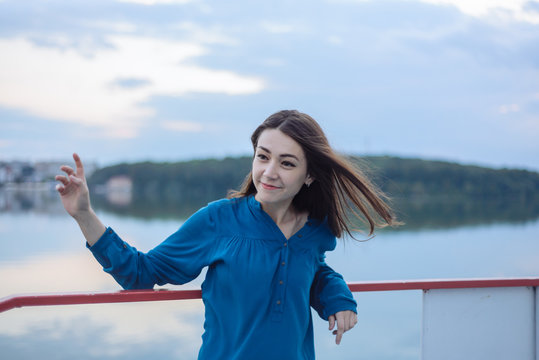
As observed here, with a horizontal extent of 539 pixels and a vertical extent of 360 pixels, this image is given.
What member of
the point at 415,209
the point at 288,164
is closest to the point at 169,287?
the point at 288,164

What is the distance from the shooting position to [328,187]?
1.64m

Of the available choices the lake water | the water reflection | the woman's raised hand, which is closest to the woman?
the woman's raised hand

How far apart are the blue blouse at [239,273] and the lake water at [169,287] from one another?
153 millimetres

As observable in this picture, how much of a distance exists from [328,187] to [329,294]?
0.33 metres

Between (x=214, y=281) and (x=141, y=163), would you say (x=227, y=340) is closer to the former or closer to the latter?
(x=214, y=281)

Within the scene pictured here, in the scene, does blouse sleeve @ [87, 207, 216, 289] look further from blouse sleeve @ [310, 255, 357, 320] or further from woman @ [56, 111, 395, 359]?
blouse sleeve @ [310, 255, 357, 320]

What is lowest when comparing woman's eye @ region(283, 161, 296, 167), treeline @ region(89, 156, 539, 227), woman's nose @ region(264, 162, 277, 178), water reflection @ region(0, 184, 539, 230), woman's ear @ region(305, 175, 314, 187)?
water reflection @ region(0, 184, 539, 230)

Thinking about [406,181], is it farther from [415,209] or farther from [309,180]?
[309,180]

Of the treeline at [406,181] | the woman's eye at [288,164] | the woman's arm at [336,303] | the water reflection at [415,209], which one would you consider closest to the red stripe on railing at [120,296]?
the woman's arm at [336,303]

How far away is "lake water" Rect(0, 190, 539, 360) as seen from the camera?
2088 millimetres

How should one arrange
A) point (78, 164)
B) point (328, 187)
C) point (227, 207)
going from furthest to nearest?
point (328, 187) < point (227, 207) < point (78, 164)

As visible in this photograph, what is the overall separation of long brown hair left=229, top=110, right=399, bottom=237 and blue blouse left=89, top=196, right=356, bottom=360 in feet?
0.46

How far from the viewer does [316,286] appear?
5.32 feet

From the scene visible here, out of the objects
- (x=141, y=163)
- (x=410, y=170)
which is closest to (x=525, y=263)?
(x=410, y=170)
